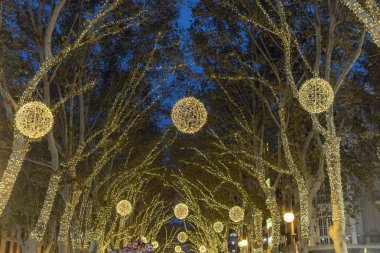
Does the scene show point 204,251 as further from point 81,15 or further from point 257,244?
point 81,15

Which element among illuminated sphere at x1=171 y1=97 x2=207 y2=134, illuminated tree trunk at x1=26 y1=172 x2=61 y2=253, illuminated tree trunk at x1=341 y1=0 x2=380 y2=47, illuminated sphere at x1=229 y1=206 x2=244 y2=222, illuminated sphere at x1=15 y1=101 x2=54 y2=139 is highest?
illuminated sphere at x1=171 y1=97 x2=207 y2=134

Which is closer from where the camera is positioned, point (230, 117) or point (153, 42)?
point (153, 42)

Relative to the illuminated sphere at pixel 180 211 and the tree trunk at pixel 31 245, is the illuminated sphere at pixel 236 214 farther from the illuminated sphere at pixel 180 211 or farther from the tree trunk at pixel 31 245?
the tree trunk at pixel 31 245

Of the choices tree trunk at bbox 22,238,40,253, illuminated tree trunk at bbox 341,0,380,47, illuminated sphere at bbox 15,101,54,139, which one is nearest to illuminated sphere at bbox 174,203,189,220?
tree trunk at bbox 22,238,40,253

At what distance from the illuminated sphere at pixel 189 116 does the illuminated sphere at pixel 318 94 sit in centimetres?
321

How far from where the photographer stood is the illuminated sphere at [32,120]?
9.92 metres

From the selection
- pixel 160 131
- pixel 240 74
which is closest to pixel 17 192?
pixel 160 131

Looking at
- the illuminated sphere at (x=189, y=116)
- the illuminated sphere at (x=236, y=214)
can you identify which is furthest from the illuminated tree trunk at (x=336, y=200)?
the illuminated sphere at (x=236, y=214)

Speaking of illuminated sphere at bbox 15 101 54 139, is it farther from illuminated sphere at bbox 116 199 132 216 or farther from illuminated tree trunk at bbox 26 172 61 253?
illuminated sphere at bbox 116 199 132 216

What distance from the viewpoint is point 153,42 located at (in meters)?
17.9

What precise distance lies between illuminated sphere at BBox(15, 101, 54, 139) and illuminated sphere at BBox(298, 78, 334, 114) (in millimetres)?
5404

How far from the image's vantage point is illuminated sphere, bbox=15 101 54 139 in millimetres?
9922

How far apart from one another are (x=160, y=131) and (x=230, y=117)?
6.10 metres

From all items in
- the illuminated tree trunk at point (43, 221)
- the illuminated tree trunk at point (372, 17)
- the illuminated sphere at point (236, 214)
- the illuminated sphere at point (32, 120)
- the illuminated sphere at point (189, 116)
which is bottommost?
the illuminated tree trunk at point (43, 221)
